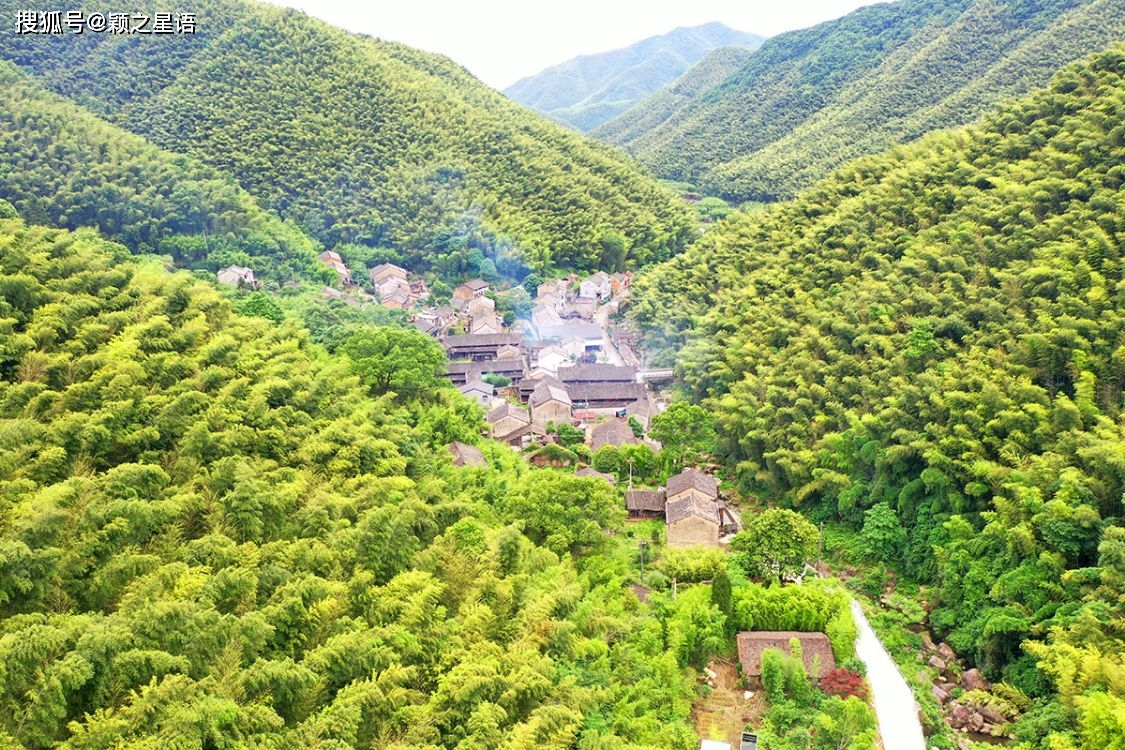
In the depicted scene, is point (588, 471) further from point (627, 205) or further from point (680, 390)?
point (627, 205)

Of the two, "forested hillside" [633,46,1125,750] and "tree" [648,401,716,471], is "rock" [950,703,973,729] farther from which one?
"tree" [648,401,716,471]

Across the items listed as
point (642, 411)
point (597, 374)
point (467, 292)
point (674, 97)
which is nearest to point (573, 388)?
point (597, 374)

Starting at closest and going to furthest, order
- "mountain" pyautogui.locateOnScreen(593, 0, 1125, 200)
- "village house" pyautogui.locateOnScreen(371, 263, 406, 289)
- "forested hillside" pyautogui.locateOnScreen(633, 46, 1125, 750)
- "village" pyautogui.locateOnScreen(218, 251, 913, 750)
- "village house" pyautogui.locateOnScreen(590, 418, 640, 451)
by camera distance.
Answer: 1. "forested hillside" pyautogui.locateOnScreen(633, 46, 1125, 750)
2. "village" pyautogui.locateOnScreen(218, 251, 913, 750)
3. "village house" pyautogui.locateOnScreen(590, 418, 640, 451)
4. "village house" pyautogui.locateOnScreen(371, 263, 406, 289)
5. "mountain" pyautogui.locateOnScreen(593, 0, 1125, 200)

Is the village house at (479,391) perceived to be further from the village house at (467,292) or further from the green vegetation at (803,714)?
the green vegetation at (803,714)

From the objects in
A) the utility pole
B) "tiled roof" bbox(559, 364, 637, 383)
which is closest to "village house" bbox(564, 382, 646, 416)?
"tiled roof" bbox(559, 364, 637, 383)

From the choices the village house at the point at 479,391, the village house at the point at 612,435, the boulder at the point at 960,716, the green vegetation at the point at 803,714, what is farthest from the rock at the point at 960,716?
the village house at the point at 479,391

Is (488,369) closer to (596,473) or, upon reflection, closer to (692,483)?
(596,473)
